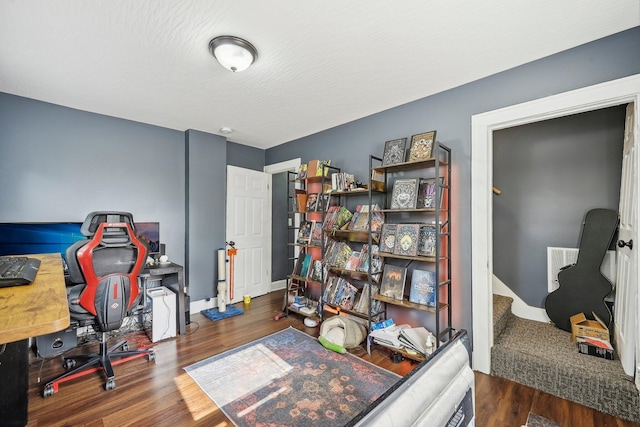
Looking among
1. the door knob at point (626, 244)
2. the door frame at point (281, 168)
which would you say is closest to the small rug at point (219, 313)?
the door frame at point (281, 168)

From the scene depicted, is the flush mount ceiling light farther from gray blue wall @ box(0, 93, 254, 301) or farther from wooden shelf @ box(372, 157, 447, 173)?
gray blue wall @ box(0, 93, 254, 301)

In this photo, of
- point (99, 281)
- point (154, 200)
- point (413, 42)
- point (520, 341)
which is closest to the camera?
point (413, 42)

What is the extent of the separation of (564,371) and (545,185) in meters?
1.84

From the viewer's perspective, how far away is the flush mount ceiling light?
182 centimetres

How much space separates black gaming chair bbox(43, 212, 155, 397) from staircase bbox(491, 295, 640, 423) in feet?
9.78

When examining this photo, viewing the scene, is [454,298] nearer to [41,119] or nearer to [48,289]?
[48,289]

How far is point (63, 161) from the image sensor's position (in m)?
2.90

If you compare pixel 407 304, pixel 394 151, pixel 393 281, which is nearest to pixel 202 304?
pixel 393 281

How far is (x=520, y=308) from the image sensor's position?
2982mm

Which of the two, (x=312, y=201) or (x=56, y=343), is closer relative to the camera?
(x=56, y=343)

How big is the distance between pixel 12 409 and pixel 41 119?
2.74 metres

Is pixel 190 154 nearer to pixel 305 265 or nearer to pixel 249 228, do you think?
pixel 249 228

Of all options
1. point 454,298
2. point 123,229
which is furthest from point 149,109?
point 454,298

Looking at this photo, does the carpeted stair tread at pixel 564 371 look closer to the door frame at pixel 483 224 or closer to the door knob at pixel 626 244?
the door frame at pixel 483 224
